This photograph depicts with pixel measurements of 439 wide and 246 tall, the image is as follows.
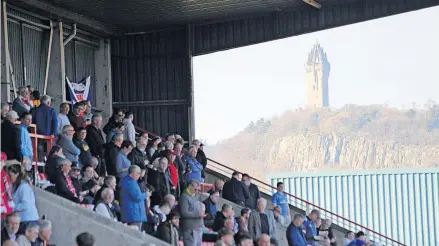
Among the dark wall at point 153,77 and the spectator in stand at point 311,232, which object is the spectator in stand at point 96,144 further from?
the dark wall at point 153,77

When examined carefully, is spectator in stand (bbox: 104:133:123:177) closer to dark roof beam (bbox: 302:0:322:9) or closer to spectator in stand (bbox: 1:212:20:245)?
spectator in stand (bbox: 1:212:20:245)

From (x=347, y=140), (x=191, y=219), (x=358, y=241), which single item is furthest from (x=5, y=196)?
(x=347, y=140)

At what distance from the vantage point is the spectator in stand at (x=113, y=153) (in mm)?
16625

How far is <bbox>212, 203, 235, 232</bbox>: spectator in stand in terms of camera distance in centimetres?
1702

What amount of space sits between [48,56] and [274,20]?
6063mm

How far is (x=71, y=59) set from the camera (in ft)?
82.6

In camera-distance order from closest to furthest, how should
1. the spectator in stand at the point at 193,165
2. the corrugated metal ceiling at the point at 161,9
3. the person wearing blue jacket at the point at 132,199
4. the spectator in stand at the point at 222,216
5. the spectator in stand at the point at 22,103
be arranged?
the person wearing blue jacket at the point at 132,199
the spectator in stand at the point at 22,103
the spectator in stand at the point at 222,216
the spectator in stand at the point at 193,165
the corrugated metal ceiling at the point at 161,9

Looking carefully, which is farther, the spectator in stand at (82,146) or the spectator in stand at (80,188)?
the spectator in stand at (82,146)

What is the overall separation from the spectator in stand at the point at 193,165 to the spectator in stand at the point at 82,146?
16.5 ft

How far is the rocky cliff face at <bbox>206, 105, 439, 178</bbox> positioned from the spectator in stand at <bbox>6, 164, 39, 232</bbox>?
5596cm

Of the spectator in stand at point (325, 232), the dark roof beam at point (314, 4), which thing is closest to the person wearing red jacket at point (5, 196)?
the spectator in stand at point (325, 232)

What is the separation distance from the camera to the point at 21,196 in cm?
1262

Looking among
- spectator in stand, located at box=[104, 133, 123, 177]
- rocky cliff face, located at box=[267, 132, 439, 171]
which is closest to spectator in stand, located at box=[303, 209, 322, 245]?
spectator in stand, located at box=[104, 133, 123, 177]

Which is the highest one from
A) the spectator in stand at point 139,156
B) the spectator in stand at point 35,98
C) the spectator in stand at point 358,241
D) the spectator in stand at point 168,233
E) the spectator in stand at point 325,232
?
the spectator in stand at point 35,98
